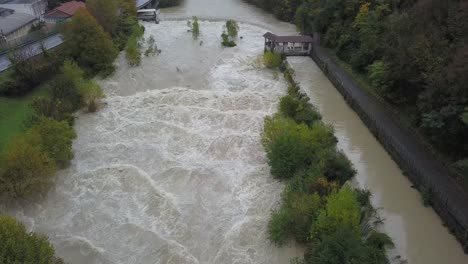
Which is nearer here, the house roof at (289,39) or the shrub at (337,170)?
the shrub at (337,170)

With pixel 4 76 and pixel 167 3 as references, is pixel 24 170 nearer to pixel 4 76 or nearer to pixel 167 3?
pixel 4 76

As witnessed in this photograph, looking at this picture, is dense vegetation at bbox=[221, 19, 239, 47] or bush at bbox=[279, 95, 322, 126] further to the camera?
dense vegetation at bbox=[221, 19, 239, 47]

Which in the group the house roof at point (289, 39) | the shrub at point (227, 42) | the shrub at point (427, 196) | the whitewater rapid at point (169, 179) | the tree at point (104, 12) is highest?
the tree at point (104, 12)

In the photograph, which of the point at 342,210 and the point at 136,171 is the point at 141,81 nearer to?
the point at 136,171

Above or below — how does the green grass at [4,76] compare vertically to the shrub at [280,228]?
above

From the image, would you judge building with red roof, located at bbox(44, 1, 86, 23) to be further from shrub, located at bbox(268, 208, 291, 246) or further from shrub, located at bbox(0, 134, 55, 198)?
shrub, located at bbox(268, 208, 291, 246)

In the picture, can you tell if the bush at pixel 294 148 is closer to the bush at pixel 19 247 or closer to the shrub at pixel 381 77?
the shrub at pixel 381 77

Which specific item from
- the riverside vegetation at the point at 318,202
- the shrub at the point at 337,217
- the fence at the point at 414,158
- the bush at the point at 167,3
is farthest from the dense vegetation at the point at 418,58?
the bush at the point at 167,3

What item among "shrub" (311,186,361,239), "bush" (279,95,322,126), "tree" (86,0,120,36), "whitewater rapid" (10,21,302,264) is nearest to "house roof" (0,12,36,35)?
"tree" (86,0,120,36)
